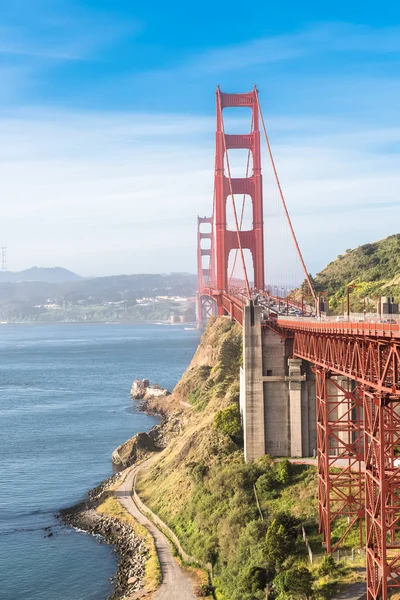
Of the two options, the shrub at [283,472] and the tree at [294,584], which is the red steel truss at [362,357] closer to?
the shrub at [283,472]

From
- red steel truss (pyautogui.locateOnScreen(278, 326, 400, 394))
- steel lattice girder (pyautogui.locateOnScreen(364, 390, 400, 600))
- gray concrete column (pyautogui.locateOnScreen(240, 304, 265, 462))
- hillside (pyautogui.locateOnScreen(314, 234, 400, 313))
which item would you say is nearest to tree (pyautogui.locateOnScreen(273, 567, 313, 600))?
steel lattice girder (pyautogui.locateOnScreen(364, 390, 400, 600))

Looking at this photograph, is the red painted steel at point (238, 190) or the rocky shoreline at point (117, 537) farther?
the red painted steel at point (238, 190)

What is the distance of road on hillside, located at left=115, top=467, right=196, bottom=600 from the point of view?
3516cm

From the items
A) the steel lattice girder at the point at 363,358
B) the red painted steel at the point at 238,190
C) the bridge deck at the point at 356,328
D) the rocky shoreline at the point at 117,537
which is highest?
the red painted steel at the point at 238,190

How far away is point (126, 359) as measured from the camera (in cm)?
14600

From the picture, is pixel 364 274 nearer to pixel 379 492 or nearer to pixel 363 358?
pixel 363 358

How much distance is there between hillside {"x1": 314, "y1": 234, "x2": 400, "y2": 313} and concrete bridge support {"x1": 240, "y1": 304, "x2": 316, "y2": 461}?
1659 cm

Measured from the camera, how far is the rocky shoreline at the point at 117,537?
37438 millimetres

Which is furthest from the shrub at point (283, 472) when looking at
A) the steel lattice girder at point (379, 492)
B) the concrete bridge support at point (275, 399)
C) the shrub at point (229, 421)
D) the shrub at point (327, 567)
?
the steel lattice girder at point (379, 492)

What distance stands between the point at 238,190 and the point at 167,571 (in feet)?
137

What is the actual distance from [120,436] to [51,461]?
9.61 meters

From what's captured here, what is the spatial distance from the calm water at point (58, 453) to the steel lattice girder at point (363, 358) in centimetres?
1467

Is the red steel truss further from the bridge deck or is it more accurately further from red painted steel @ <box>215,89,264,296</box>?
red painted steel @ <box>215,89,264,296</box>

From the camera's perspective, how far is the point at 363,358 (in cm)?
2583
